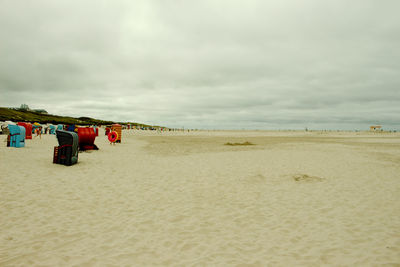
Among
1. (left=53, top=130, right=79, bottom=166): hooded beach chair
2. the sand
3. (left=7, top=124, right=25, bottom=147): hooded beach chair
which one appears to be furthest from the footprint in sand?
(left=7, top=124, right=25, bottom=147): hooded beach chair

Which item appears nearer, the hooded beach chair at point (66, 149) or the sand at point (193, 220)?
the sand at point (193, 220)

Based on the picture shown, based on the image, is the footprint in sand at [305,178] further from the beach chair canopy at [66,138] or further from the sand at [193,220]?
the beach chair canopy at [66,138]

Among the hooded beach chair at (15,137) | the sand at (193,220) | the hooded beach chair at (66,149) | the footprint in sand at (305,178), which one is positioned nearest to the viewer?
the sand at (193,220)

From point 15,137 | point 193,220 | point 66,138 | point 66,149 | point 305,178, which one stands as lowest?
point 193,220

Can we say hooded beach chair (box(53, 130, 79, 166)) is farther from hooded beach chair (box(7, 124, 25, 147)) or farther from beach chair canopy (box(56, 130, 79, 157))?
hooded beach chair (box(7, 124, 25, 147))

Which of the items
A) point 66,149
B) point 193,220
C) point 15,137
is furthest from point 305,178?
point 15,137

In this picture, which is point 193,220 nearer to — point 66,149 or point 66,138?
point 66,149

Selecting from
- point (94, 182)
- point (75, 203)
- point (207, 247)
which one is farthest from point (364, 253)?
point (94, 182)

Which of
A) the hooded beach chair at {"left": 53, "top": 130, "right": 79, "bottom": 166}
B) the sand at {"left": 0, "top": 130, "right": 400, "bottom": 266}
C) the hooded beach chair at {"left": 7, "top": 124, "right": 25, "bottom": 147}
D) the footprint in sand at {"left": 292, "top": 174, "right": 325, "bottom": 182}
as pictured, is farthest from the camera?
the hooded beach chair at {"left": 7, "top": 124, "right": 25, "bottom": 147}

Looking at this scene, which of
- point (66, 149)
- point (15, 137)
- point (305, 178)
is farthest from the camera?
point (15, 137)

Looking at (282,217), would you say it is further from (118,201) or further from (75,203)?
(75,203)

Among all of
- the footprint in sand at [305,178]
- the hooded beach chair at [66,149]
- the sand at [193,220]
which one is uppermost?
the hooded beach chair at [66,149]

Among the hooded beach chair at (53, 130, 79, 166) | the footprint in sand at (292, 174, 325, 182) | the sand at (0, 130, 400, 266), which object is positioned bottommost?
the sand at (0, 130, 400, 266)

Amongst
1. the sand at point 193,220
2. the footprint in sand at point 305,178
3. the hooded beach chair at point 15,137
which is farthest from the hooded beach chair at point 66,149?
the footprint in sand at point 305,178
